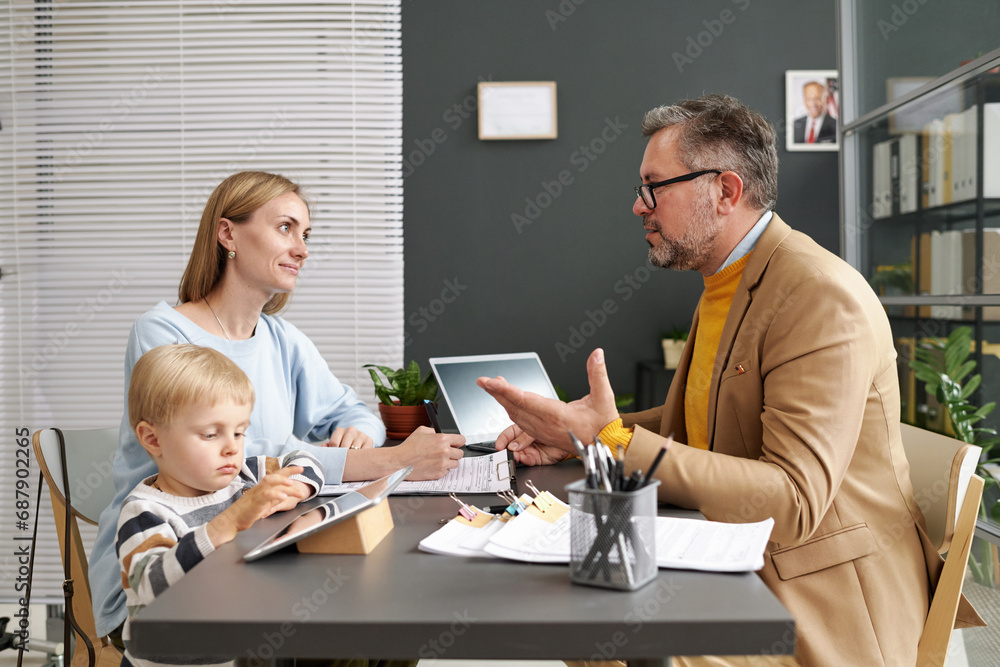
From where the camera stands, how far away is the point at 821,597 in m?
1.31

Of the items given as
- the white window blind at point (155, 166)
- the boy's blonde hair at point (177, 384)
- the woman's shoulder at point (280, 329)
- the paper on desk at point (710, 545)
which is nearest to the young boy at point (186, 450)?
the boy's blonde hair at point (177, 384)

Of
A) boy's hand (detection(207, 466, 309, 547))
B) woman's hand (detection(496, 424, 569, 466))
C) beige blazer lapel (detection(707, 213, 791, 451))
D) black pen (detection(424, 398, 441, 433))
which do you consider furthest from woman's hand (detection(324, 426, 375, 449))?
beige blazer lapel (detection(707, 213, 791, 451))

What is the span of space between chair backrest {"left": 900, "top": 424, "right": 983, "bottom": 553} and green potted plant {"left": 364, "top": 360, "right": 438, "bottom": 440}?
4.17 feet

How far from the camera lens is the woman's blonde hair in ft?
6.04

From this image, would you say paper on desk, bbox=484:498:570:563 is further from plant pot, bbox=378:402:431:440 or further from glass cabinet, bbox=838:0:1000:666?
glass cabinet, bbox=838:0:1000:666

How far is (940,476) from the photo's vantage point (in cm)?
143

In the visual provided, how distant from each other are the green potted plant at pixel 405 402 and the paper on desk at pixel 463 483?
61 centimetres

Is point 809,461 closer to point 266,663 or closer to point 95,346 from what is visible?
point 266,663

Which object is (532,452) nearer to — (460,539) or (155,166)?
(460,539)

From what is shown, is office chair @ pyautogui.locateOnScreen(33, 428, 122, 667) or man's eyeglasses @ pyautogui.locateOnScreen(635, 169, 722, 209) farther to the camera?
office chair @ pyautogui.locateOnScreen(33, 428, 122, 667)

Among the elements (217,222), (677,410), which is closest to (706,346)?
(677,410)

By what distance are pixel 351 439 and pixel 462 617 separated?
1.05 meters

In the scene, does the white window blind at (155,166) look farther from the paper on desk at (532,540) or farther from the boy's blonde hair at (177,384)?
the paper on desk at (532,540)

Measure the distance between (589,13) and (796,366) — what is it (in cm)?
255
